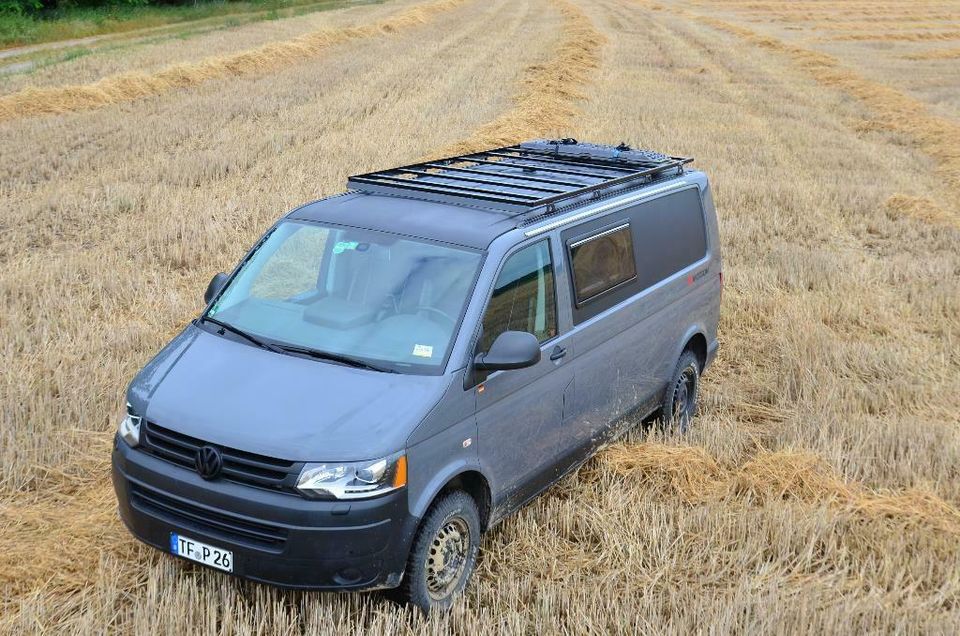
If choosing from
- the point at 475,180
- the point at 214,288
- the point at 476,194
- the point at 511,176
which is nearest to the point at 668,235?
the point at 511,176

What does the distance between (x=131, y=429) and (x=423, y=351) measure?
4.71 feet

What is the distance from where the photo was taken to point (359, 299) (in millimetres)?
5773

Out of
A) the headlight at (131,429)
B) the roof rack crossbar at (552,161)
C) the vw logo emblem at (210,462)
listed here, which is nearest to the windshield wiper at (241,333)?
the headlight at (131,429)

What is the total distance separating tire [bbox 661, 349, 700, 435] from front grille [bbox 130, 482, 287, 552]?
3475mm

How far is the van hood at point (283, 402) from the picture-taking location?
4832 millimetres

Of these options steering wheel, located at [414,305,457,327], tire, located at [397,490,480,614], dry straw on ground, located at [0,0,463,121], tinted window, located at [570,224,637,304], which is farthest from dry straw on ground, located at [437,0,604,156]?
tire, located at [397,490,480,614]

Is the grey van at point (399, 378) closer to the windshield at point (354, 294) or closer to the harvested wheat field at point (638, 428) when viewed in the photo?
the windshield at point (354, 294)

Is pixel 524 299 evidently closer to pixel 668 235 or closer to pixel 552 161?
pixel 668 235

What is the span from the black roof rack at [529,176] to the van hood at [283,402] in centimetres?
152

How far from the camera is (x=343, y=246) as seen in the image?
6023 millimetres

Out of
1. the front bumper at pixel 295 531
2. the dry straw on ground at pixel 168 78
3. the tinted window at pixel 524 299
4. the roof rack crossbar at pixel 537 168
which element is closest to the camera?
the front bumper at pixel 295 531

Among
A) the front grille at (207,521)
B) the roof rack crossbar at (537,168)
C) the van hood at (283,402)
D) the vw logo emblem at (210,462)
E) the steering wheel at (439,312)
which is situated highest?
the roof rack crossbar at (537,168)

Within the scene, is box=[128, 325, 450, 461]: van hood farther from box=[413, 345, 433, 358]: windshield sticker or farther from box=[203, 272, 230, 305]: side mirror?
box=[203, 272, 230, 305]: side mirror

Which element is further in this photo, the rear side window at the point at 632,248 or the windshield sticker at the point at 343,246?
the rear side window at the point at 632,248
